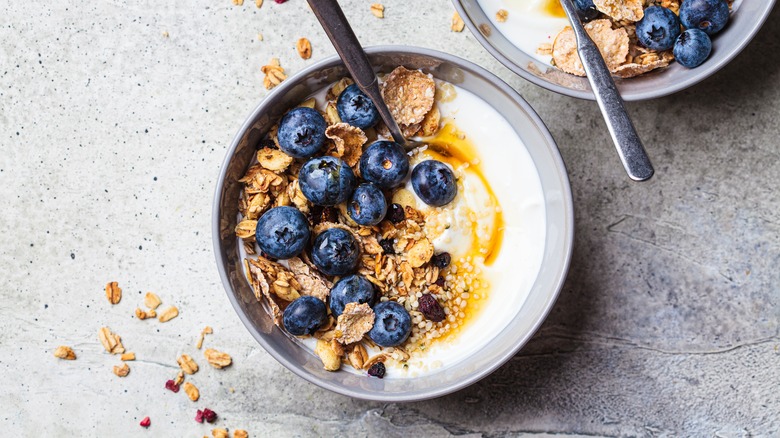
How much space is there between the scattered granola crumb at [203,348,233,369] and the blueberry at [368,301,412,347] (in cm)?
33

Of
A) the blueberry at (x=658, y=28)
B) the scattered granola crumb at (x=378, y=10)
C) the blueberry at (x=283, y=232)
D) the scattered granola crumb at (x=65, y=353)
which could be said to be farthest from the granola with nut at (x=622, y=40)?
the scattered granola crumb at (x=65, y=353)

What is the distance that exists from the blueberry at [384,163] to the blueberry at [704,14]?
1.63 ft

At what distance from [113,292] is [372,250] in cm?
52

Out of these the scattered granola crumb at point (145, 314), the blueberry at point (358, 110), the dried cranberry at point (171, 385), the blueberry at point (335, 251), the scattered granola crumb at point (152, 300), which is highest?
the blueberry at point (358, 110)

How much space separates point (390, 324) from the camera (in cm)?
109

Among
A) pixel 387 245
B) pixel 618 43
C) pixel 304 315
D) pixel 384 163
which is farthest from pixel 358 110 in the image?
pixel 618 43

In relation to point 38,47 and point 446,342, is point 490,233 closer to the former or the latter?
point 446,342

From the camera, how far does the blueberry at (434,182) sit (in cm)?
107

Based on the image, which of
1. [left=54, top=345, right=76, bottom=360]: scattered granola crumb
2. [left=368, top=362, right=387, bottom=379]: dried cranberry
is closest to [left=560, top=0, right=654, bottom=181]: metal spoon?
[left=368, top=362, right=387, bottom=379]: dried cranberry

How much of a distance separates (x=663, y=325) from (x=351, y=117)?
68 centimetres

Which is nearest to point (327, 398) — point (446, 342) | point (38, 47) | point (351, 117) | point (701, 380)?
point (446, 342)

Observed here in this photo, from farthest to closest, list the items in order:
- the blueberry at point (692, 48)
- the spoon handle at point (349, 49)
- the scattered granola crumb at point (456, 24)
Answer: the scattered granola crumb at point (456, 24) < the blueberry at point (692, 48) < the spoon handle at point (349, 49)

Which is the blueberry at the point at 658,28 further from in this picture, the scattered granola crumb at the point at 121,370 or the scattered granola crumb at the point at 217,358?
the scattered granola crumb at the point at 121,370

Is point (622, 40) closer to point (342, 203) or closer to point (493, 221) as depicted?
point (493, 221)
